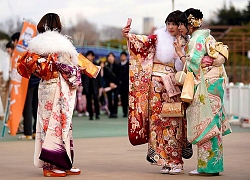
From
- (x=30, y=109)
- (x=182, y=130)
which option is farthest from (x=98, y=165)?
(x=30, y=109)

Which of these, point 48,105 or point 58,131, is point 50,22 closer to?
point 48,105

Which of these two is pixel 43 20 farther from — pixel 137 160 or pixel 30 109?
pixel 30 109

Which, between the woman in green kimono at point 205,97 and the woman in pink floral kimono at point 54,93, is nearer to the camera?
the woman in green kimono at point 205,97

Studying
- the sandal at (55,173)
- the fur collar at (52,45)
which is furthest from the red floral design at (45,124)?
the fur collar at (52,45)

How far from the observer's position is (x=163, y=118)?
306 inches

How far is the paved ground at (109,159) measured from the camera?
7.59m

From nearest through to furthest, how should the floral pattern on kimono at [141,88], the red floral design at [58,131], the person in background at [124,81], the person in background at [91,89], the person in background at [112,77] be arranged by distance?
the red floral design at [58,131], the floral pattern on kimono at [141,88], the person in background at [91,89], the person in background at [124,81], the person in background at [112,77]

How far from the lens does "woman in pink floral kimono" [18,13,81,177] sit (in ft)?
24.8

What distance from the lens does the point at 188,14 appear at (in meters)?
7.62

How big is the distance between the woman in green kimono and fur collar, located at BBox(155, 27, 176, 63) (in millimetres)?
223

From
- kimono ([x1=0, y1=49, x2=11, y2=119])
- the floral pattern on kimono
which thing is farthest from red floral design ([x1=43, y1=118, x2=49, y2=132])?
kimono ([x1=0, y1=49, x2=11, y2=119])

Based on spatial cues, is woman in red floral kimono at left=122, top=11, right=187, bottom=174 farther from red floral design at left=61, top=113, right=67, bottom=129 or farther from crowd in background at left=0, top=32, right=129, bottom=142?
crowd in background at left=0, top=32, right=129, bottom=142

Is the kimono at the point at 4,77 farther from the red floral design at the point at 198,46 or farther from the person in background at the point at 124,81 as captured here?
the red floral design at the point at 198,46

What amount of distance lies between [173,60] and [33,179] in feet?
6.75
